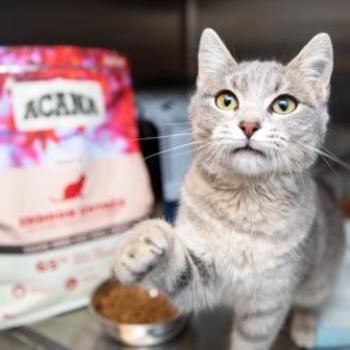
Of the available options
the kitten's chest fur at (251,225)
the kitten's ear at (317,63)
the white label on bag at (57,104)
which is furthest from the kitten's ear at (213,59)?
the white label on bag at (57,104)

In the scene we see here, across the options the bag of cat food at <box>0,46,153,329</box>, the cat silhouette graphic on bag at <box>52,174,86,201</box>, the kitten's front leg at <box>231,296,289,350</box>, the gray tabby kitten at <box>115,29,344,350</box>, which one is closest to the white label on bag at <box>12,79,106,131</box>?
the bag of cat food at <box>0,46,153,329</box>

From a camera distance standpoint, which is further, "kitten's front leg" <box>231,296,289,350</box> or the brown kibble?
the brown kibble

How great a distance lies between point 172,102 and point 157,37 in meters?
0.41

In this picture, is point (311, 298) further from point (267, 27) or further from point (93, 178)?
point (267, 27)

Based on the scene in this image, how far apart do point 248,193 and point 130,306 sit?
1.33 feet

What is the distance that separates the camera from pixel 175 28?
1871 millimetres

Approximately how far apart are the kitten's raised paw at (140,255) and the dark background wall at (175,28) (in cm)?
93

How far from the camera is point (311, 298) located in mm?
1045

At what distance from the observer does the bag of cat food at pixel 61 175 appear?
1013mm

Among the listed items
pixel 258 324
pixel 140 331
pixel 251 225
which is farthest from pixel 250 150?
pixel 140 331

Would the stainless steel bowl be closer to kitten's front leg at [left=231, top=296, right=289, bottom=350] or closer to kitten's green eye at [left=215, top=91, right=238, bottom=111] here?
kitten's front leg at [left=231, top=296, right=289, bottom=350]

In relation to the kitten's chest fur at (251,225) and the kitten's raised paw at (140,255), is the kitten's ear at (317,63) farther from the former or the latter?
the kitten's raised paw at (140,255)

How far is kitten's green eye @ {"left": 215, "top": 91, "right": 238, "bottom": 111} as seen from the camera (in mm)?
810

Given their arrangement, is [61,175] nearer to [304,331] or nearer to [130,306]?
[130,306]
